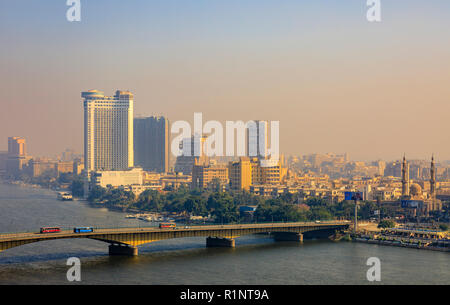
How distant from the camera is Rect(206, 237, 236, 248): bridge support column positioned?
37.8 meters

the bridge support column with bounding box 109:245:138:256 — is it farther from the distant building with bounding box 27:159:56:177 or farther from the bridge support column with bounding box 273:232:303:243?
the distant building with bounding box 27:159:56:177

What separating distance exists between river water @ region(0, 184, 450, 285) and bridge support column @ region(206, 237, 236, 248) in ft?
1.57

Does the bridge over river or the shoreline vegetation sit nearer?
the bridge over river

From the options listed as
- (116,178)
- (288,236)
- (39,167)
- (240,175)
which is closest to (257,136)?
(240,175)

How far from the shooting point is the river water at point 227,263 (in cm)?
2727

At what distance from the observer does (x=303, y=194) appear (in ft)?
227

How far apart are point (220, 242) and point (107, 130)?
85.3 metres

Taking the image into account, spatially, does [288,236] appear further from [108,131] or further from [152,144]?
[152,144]

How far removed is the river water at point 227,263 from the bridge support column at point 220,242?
48cm

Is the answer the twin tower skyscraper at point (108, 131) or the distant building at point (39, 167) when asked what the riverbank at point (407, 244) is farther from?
the distant building at point (39, 167)

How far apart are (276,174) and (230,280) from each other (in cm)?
5572

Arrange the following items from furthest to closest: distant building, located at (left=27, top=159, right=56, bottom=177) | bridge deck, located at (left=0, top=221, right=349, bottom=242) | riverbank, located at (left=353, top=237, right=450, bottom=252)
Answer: distant building, located at (left=27, top=159, right=56, bottom=177), riverbank, located at (left=353, top=237, right=450, bottom=252), bridge deck, located at (left=0, top=221, right=349, bottom=242)

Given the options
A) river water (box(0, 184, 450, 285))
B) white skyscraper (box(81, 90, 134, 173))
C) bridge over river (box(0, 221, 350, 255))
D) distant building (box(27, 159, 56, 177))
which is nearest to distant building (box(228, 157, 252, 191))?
bridge over river (box(0, 221, 350, 255))
